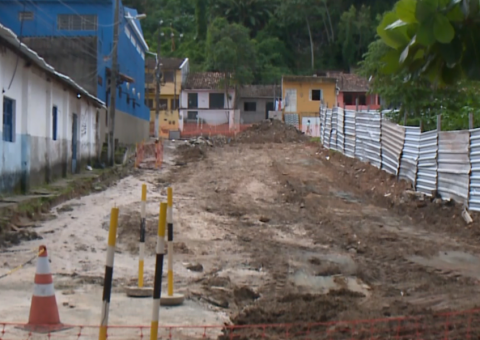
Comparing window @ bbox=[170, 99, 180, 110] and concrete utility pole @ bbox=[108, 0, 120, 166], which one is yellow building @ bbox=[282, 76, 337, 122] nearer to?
window @ bbox=[170, 99, 180, 110]

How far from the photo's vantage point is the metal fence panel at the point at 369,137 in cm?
2283

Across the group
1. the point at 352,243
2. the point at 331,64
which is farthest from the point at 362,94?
the point at 352,243

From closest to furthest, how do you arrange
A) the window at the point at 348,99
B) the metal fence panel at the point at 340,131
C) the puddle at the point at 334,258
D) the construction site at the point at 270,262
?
the construction site at the point at 270,262 → the puddle at the point at 334,258 → the metal fence panel at the point at 340,131 → the window at the point at 348,99

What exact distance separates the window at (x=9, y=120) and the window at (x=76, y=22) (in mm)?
19718

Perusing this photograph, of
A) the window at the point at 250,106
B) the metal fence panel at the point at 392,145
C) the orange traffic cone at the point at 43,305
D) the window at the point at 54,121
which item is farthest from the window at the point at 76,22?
the window at the point at 250,106

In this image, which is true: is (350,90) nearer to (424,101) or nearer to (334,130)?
(334,130)

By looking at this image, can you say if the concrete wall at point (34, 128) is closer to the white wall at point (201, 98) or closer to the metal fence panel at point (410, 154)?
A: the metal fence panel at point (410, 154)

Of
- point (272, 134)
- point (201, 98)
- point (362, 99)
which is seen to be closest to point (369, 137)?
point (272, 134)

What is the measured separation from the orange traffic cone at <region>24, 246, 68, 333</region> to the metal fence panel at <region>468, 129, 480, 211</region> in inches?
410

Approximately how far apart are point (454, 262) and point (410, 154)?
760 centimetres

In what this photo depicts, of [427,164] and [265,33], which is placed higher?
[265,33]

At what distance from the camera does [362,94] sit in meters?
63.3

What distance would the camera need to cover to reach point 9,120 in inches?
664

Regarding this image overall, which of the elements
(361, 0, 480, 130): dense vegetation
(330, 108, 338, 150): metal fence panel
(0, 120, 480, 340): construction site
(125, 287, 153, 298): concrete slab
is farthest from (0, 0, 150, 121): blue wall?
(361, 0, 480, 130): dense vegetation
